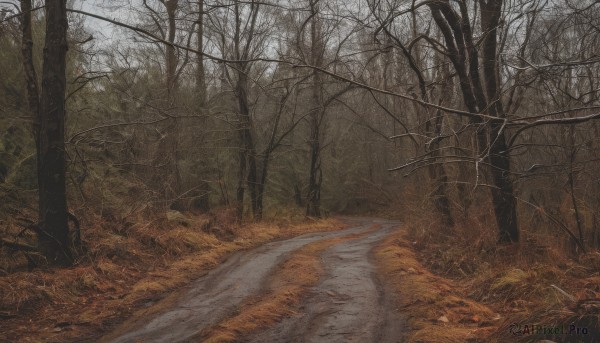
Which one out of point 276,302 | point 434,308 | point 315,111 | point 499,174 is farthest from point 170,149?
point 434,308

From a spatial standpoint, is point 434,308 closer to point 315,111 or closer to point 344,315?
point 344,315

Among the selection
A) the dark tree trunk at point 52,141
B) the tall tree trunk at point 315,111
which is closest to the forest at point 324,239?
the dark tree trunk at point 52,141

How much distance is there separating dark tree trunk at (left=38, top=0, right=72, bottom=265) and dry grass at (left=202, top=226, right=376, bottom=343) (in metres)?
3.89

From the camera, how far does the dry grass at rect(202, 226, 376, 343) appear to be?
564 centimetres

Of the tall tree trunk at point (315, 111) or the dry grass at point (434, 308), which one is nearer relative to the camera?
the dry grass at point (434, 308)

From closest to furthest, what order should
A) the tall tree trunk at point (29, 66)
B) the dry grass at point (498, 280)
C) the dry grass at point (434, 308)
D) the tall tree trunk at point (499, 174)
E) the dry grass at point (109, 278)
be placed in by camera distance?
the dry grass at point (498, 280), the dry grass at point (434, 308), the dry grass at point (109, 278), the tall tree trunk at point (29, 66), the tall tree trunk at point (499, 174)

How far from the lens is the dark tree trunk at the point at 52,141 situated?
26.3ft

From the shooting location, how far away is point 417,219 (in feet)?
47.1

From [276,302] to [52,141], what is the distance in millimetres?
4991

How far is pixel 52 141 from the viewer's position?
813 centimetres

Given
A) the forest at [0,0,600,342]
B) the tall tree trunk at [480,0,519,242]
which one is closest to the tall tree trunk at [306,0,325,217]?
the forest at [0,0,600,342]

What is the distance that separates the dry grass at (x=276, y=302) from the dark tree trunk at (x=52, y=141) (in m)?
3.89

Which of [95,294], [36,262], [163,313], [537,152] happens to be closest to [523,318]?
[163,313]

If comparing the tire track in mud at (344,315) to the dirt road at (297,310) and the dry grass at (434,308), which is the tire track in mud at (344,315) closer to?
the dirt road at (297,310)
